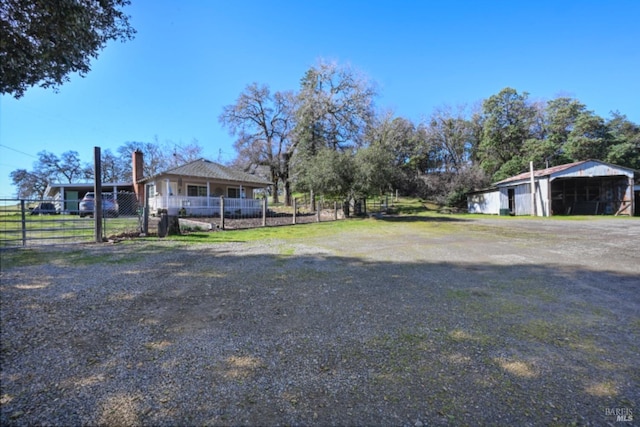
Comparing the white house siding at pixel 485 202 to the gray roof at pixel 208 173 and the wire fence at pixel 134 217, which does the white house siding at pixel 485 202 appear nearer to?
the wire fence at pixel 134 217

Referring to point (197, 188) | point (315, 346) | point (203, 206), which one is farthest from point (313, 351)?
point (197, 188)

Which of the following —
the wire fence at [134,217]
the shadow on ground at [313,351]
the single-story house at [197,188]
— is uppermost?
the single-story house at [197,188]

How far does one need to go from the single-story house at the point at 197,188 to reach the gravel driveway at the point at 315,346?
1284cm

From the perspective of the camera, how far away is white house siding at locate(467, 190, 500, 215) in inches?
994

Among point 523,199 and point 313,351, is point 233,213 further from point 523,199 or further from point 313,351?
point 523,199

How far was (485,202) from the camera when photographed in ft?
88.3

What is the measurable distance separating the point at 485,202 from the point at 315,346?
29.1 metres

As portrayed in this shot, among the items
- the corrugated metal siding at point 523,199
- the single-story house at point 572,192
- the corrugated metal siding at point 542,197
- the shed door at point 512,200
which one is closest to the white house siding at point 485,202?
the single-story house at point 572,192

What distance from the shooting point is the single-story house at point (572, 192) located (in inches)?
773

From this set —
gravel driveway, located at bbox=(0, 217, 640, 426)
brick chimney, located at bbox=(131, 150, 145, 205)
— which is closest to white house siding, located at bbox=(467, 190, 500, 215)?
gravel driveway, located at bbox=(0, 217, 640, 426)

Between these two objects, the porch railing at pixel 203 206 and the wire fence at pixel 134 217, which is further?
the porch railing at pixel 203 206

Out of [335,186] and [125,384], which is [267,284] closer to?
[125,384]

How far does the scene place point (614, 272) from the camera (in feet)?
17.0

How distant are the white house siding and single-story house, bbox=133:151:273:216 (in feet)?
66.1
